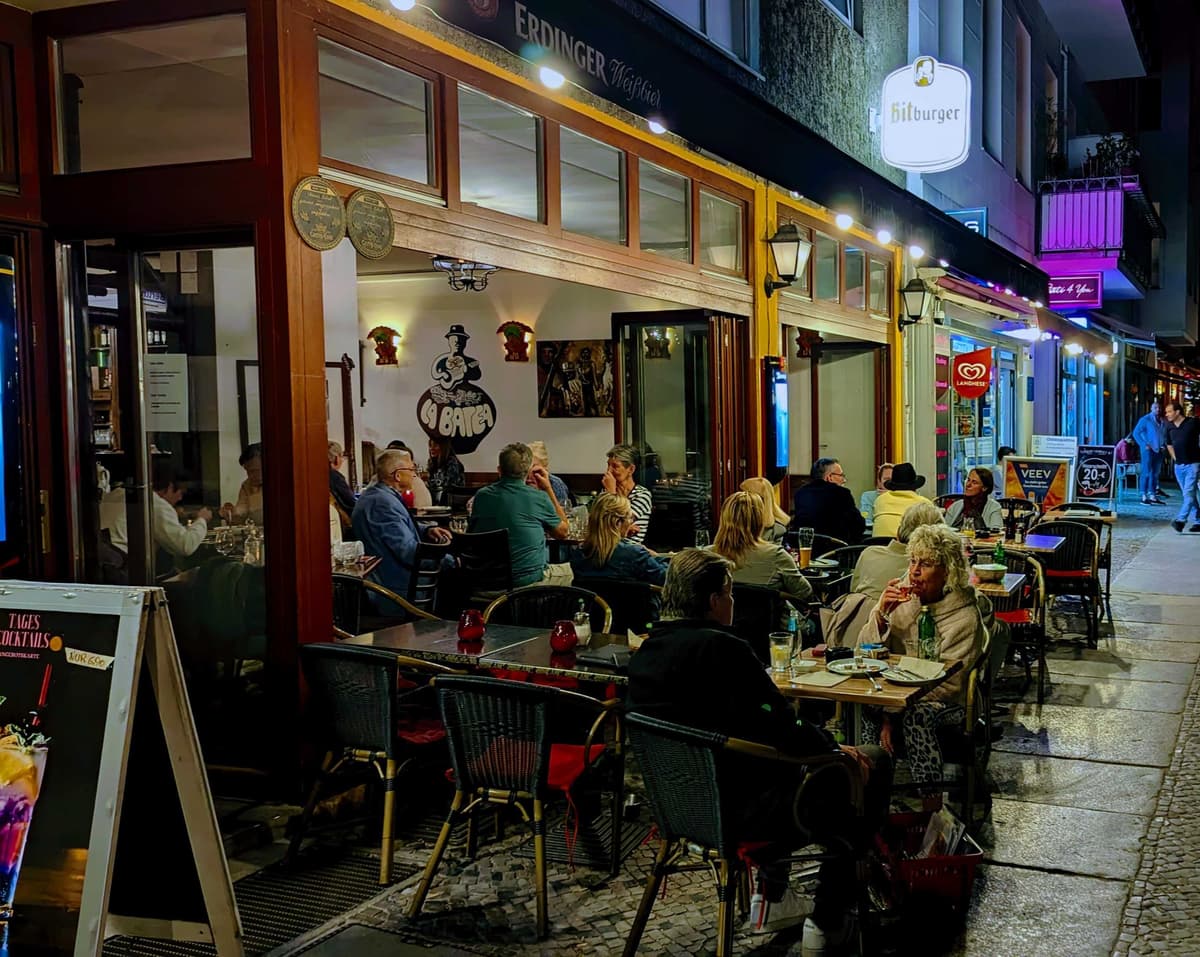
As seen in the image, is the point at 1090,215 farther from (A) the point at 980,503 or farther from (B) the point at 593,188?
(B) the point at 593,188

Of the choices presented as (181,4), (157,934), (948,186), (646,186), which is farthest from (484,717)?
(948,186)

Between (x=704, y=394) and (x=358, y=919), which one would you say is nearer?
(x=358, y=919)

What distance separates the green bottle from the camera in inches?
198

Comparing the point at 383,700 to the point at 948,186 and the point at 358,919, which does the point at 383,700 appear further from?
the point at 948,186

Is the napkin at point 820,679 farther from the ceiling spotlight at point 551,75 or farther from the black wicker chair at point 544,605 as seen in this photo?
the ceiling spotlight at point 551,75

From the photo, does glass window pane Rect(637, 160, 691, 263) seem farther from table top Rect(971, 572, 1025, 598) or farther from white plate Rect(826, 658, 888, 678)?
white plate Rect(826, 658, 888, 678)

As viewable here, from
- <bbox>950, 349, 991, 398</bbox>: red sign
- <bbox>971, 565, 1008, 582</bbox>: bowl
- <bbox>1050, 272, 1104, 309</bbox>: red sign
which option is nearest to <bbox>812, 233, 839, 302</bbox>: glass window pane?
<bbox>950, 349, 991, 398</bbox>: red sign

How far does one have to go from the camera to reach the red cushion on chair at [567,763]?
4520 mm

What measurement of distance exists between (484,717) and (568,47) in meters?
2.92

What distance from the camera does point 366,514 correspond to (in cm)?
779

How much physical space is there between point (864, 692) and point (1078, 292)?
1974 centimetres

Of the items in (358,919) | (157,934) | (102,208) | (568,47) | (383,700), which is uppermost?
(568,47)

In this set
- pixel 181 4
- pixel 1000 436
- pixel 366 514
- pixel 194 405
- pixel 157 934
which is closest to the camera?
pixel 157 934

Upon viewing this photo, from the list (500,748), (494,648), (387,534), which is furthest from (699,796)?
(387,534)
